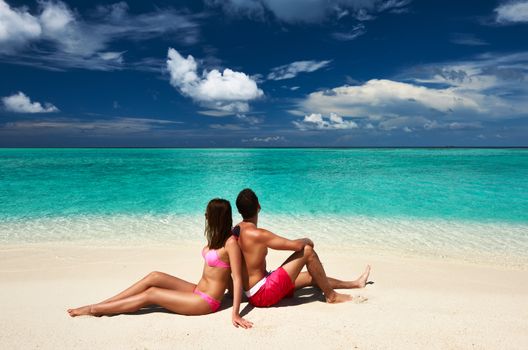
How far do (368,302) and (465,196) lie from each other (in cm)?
1270

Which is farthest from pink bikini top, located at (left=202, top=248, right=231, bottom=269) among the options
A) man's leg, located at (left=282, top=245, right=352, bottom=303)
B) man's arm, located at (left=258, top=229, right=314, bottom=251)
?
man's leg, located at (left=282, top=245, right=352, bottom=303)

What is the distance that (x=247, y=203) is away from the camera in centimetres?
386

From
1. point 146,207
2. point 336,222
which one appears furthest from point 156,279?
point 146,207

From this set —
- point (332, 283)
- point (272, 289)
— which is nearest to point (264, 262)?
point (272, 289)

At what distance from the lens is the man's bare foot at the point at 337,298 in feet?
14.4

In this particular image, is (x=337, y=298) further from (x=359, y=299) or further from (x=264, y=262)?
(x=264, y=262)

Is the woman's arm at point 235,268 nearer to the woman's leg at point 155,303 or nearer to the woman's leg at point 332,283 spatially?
the woman's leg at point 155,303

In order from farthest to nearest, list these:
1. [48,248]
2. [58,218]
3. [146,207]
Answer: [146,207] → [58,218] → [48,248]

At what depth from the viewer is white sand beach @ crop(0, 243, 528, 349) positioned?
11.4 feet

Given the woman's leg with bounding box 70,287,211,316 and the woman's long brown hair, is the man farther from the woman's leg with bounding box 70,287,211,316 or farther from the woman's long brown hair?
the woman's leg with bounding box 70,287,211,316

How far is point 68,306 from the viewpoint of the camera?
4.31 m

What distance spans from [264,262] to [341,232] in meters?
5.30

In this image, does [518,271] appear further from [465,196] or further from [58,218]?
[58,218]

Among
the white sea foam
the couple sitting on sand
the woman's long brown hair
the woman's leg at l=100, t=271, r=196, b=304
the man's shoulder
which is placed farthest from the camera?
the white sea foam
